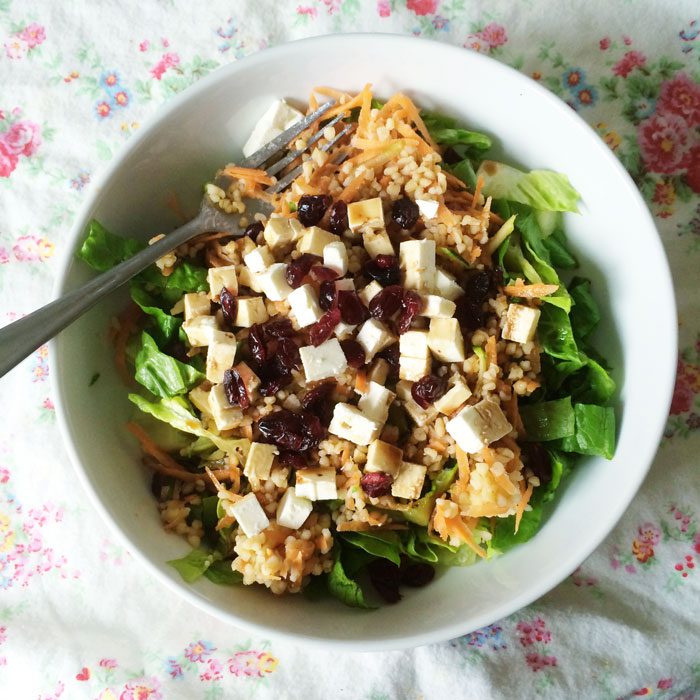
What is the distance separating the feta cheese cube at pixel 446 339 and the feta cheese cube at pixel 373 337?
5.8 inches

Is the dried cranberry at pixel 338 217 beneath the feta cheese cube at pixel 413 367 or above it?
above

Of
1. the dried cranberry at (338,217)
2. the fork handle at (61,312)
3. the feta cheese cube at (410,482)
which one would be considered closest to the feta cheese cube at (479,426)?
the feta cheese cube at (410,482)

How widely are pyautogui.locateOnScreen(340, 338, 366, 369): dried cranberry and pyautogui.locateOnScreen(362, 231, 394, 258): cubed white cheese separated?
12.4 inches

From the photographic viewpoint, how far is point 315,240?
7.89ft

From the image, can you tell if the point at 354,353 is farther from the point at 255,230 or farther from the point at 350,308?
the point at 255,230

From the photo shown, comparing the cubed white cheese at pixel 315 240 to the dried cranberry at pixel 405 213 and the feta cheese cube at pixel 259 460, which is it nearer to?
the dried cranberry at pixel 405 213

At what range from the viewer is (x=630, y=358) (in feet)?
8.06

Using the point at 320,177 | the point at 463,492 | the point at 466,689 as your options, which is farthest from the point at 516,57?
the point at 466,689

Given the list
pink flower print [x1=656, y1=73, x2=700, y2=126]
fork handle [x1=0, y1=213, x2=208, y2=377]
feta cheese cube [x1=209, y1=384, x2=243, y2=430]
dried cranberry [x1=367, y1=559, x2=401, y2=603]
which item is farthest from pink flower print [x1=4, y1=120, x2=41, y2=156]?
pink flower print [x1=656, y1=73, x2=700, y2=126]

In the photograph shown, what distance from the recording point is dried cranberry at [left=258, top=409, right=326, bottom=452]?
2.38 m

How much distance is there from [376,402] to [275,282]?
0.51 m

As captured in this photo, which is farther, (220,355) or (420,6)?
(420,6)

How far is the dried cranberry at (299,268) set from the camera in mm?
2426

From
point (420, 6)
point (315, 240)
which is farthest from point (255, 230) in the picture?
point (420, 6)
